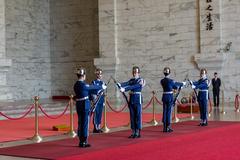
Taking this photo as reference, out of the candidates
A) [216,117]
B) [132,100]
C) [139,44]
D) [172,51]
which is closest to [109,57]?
[139,44]

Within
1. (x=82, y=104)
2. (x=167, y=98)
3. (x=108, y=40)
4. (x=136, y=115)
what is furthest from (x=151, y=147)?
(x=108, y=40)

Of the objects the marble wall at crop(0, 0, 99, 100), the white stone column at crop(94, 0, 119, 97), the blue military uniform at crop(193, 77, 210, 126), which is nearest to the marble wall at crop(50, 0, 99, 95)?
the marble wall at crop(0, 0, 99, 100)

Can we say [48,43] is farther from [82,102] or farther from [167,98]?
[82,102]

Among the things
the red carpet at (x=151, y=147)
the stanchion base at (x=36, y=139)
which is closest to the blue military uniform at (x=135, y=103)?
the red carpet at (x=151, y=147)

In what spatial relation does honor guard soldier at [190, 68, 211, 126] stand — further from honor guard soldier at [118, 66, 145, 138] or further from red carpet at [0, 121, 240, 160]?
honor guard soldier at [118, 66, 145, 138]

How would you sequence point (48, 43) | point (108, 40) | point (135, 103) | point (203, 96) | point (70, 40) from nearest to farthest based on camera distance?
point (135, 103) → point (203, 96) → point (108, 40) → point (70, 40) → point (48, 43)

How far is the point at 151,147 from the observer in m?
8.49

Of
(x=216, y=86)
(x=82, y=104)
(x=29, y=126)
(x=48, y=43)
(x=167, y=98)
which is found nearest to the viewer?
(x=82, y=104)

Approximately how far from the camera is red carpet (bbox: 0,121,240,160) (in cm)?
747

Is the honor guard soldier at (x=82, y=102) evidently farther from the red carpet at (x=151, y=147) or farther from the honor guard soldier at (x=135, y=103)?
the honor guard soldier at (x=135, y=103)

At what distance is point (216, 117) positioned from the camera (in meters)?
14.4

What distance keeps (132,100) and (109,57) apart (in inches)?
510

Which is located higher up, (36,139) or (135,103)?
(135,103)

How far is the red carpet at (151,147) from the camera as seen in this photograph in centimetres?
747
